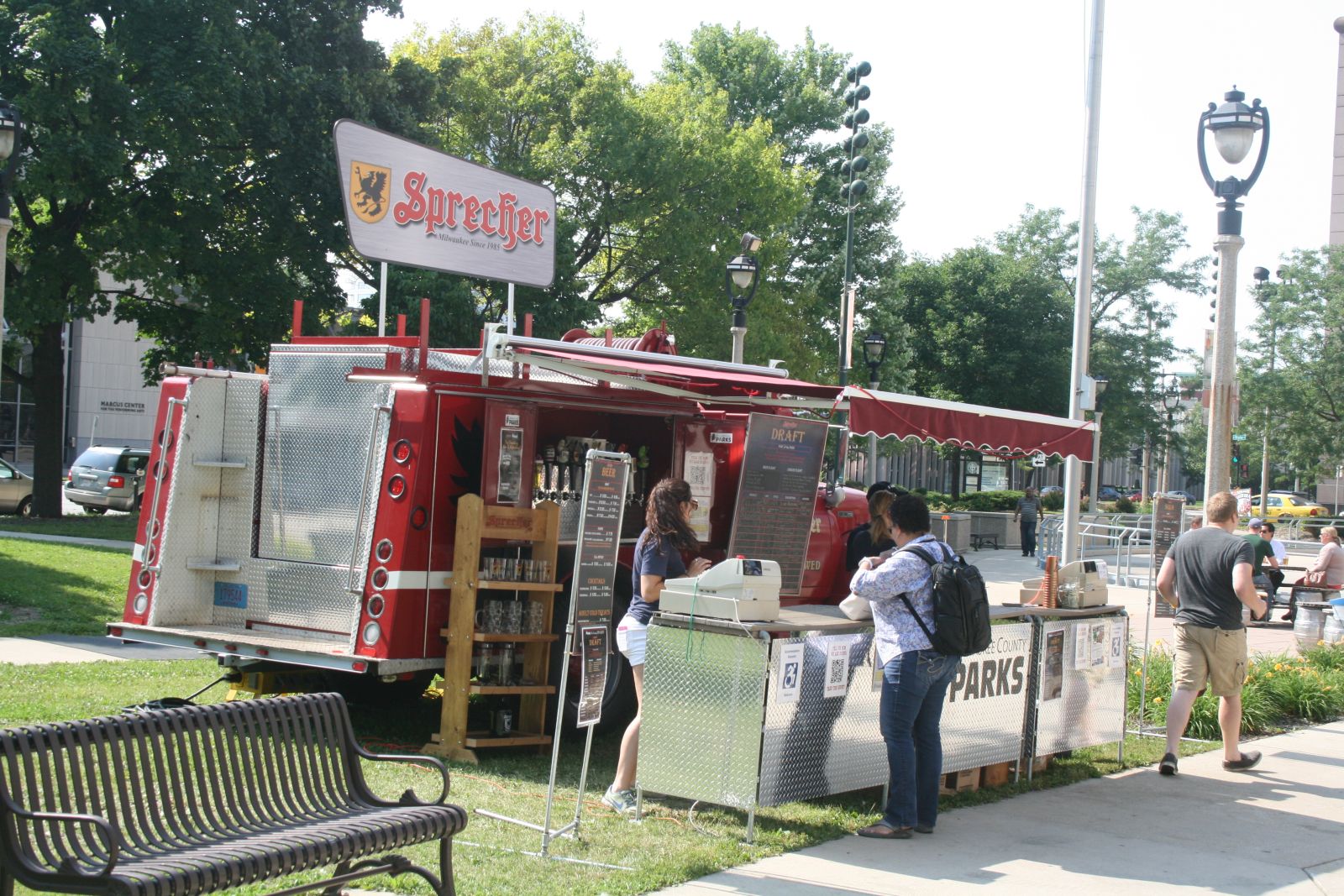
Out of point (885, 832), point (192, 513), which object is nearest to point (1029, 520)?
point (192, 513)

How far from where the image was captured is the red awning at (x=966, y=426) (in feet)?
28.8

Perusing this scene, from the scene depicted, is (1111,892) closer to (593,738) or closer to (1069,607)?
(1069,607)

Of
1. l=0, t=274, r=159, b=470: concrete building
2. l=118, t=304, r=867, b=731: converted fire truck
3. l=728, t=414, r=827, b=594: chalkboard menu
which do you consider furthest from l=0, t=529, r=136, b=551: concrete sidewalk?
l=0, t=274, r=159, b=470: concrete building

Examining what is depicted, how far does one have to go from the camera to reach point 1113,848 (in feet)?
22.7

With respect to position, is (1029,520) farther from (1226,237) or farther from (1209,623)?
(1209,623)

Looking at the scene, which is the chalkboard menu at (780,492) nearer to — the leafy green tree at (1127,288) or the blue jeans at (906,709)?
the blue jeans at (906,709)

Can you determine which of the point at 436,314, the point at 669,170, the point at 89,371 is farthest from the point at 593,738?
the point at 89,371

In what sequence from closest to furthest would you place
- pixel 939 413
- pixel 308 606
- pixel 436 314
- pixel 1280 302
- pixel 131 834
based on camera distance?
pixel 131 834
pixel 308 606
pixel 939 413
pixel 436 314
pixel 1280 302

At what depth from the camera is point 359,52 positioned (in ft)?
85.4

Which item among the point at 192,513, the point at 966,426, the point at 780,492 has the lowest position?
the point at 192,513

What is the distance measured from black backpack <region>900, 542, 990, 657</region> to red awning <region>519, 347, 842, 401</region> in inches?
84.5

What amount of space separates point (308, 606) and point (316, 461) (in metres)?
0.96

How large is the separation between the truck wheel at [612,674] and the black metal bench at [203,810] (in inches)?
133

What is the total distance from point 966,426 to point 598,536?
12.4 feet
